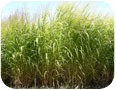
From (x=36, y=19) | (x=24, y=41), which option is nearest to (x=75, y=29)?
(x=36, y=19)

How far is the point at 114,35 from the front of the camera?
3.65 metres

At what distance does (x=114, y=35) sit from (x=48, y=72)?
149 cm

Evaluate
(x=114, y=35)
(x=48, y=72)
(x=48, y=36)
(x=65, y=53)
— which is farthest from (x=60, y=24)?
(x=114, y=35)

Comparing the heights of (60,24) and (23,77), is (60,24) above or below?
above

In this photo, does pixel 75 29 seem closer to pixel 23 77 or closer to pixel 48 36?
pixel 48 36

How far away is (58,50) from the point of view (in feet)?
10.7

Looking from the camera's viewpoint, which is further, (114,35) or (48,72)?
(114,35)

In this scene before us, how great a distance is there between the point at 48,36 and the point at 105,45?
45.7 inches

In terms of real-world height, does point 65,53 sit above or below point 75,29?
below

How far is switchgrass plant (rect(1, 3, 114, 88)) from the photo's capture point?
3.31m

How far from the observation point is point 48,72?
3.32 metres

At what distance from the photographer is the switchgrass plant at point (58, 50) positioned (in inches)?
130

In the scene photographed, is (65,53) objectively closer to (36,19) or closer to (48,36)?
(48,36)

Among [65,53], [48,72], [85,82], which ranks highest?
[65,53]
